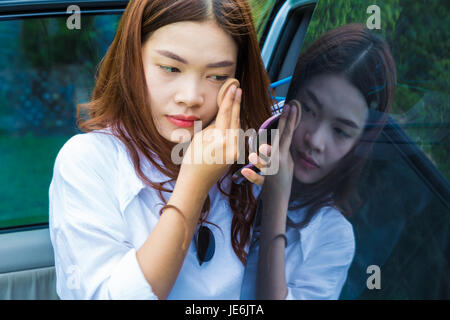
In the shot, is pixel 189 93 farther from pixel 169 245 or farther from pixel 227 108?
pixel 169 245

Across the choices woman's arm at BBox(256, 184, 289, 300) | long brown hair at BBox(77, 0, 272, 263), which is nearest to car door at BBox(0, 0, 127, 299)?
long brown hair at BBox(77, 0, 272, 263)

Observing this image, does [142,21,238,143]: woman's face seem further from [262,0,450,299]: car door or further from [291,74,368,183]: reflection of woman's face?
[262,0,450,299]: car door

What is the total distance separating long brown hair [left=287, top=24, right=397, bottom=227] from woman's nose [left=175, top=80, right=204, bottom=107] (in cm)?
36

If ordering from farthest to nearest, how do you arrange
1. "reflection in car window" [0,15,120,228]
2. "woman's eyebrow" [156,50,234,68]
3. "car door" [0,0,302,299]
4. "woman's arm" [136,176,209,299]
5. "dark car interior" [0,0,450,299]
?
"reflection in car window" [0,15,120,228] < "car door" [0,0,302,299] < "woman's eyebrow" [156,50,234,68] < "woman's arm" [136,176,209,299] < "dark car interior" [0,0,450,299]

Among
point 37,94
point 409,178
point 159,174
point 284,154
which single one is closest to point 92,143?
point 159,174

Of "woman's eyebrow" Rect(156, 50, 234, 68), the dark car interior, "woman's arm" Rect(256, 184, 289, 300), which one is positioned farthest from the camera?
"woman's eyebrow" Rect(156, 50, 234, 68)

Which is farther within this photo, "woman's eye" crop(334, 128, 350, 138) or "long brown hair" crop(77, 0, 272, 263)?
"long brown hair" crop(77, 0, 272, 263)

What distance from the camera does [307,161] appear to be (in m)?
0.86

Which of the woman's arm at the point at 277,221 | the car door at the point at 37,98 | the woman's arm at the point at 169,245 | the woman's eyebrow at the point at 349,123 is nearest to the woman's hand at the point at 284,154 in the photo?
the woman's arm at the point at 277,221

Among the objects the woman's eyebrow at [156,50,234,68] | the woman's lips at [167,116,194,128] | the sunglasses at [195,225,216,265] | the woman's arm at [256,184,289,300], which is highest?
the woman's eyebrow at [156,50,234,68]

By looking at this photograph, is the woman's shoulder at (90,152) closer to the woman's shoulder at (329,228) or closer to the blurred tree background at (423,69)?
the woman's shoulder at (329,228)

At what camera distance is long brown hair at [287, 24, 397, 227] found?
81 cm

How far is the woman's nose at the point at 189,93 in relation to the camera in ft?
3.69

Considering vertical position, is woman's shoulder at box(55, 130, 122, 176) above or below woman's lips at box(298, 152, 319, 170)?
below
